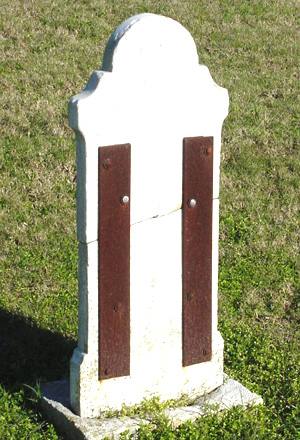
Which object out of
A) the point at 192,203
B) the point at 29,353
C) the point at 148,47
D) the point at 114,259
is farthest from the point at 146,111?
the point at 29,353

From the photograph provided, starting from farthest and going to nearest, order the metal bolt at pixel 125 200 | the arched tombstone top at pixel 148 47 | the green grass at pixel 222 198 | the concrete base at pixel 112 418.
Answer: the green grass at pixel 222 198 → the concrete base at pixel 112 418 → the metal bolt at pixel 125 200 → the arched tombstone top at pixel 148 47

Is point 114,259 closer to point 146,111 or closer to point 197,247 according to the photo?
point 197,247

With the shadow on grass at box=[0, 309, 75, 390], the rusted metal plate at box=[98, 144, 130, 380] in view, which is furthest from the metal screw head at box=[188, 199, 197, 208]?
the shadow on grass at box=[0, 309, 75, 390]

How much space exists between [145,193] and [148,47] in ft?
2.61

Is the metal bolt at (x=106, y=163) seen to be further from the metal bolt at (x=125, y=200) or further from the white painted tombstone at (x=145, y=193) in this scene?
the metal bolt at (x=125, y=200)

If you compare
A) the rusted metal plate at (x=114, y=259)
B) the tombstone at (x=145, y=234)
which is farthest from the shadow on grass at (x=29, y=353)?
the rusted metal plate at (x=114, y=259)

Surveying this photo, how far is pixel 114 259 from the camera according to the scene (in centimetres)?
518

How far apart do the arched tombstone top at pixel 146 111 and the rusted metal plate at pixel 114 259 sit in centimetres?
5

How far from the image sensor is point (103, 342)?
17.3ft

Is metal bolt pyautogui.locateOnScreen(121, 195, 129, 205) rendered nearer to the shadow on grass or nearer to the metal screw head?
the metal screw head

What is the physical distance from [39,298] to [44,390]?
1.49m

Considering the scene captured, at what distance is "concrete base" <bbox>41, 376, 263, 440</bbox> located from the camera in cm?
522

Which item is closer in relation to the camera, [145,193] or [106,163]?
[106,163]

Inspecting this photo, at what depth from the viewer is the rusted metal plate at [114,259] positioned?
5.04m
